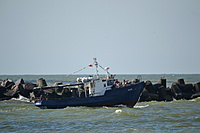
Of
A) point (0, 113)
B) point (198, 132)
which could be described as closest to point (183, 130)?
point (198, 132)

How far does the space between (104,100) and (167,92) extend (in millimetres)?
12601

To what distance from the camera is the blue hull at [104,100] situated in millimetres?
40000

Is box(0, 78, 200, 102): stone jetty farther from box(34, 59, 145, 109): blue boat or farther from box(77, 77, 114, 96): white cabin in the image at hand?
box(77, 77, 114, 96): white cabin

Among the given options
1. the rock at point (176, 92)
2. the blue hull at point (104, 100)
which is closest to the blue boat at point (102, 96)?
the blue hull at point (104, 100)

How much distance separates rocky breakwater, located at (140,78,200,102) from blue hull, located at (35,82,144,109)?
6.93 meters

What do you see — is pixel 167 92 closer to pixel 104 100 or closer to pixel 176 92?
pixel 176 92

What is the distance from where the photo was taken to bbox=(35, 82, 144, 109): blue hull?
1575 inches

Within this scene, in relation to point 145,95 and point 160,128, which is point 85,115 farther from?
point 145,95

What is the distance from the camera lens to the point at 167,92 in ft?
162

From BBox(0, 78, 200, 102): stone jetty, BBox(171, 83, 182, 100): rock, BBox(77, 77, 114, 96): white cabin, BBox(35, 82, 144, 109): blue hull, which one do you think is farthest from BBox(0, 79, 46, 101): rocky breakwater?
BBox(171, 83, 182, 100): rock

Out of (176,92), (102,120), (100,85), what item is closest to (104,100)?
(100,85)

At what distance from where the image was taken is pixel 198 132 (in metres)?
24.8

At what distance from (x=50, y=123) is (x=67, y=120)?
193 cm

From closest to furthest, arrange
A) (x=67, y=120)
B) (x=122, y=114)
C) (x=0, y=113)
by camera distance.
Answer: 1. (x=67, y=120)
2. (x=122, y=114)
3. (x=0, y=113)
